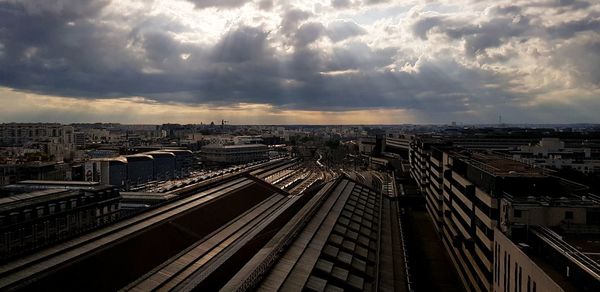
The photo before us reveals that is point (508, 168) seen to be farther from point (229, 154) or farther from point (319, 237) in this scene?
point (229, 154)

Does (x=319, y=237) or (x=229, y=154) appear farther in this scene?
(x=229, y=154)

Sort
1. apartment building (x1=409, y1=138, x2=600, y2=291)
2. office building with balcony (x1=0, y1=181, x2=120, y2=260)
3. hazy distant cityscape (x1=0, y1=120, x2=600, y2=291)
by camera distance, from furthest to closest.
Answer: office building with balcony (x1=0, y1=181, x2=120, y2=260) < apartment building (x1=409, y1=138, x2=600, y2=291) < hazy distant cityscape (x1=0, y1=120, x2=600, y2=291)

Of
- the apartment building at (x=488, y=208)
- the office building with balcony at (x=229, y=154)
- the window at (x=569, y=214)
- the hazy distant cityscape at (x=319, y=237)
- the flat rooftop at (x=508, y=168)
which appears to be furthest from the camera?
the office building with balcony at (x=229, y=154)

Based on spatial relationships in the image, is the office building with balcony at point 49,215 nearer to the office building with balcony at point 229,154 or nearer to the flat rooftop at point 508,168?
the flat rooftop at point 508,168

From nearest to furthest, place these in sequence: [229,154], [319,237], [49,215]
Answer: [319,237], [49,215], [229,154]

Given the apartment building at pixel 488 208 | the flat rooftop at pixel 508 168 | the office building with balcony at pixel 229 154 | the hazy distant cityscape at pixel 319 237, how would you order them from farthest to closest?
the office building with balcony at pixel 229 154 < the flat rooftop at pixel 508 168 < the apartment building at pixel 488 208 < the hazy distant cityscape at pixel 319 237

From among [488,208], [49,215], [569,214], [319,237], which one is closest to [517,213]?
[569,214]

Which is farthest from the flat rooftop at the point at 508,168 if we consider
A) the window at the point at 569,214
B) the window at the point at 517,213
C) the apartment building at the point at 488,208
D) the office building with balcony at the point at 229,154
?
the office building with balcony at the point at 229,154

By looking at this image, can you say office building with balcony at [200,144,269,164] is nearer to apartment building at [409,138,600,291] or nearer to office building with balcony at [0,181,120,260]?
office building with balcony at [0,181,120,260]

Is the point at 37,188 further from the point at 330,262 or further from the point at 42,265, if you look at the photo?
the point at 330,262

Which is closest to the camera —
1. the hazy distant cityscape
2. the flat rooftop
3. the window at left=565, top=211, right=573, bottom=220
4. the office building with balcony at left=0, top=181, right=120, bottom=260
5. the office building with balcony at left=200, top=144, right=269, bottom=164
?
the hazy distant cityscape

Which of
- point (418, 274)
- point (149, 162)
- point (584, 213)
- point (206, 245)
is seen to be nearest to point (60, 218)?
point (206, 245)

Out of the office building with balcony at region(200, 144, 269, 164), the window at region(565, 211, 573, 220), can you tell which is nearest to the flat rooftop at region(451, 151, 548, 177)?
the window at region(565, 211, 573, 220)

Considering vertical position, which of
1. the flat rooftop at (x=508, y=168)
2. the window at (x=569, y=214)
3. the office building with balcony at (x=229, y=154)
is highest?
the flat rooftop at (x=508, y=168)
